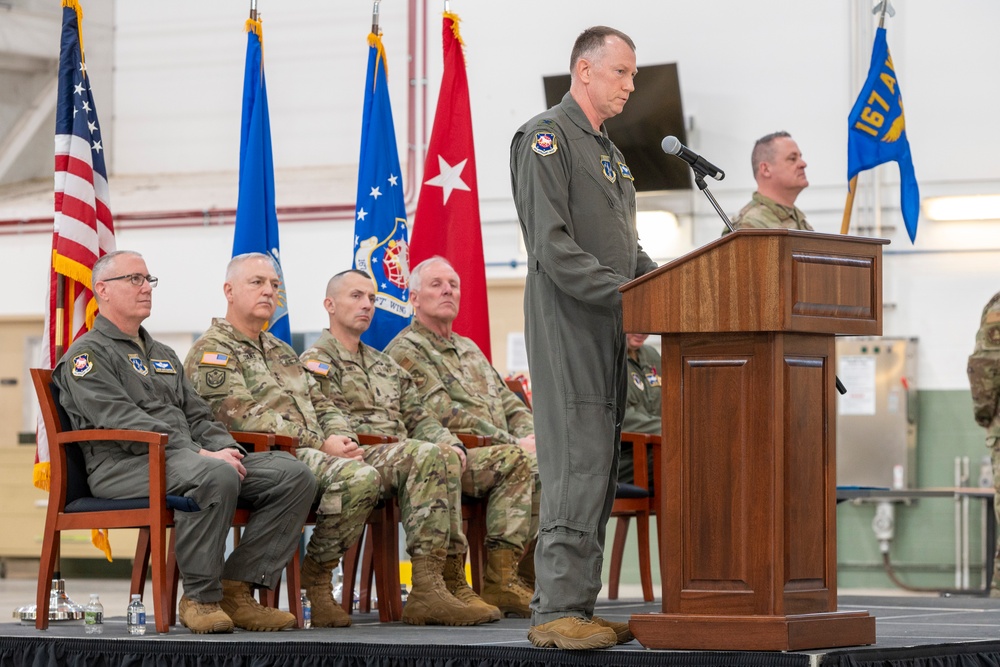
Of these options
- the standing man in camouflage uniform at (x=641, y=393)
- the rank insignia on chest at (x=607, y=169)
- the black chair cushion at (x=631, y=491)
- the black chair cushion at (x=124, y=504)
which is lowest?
the black chair cushion at (x=631, y=491)

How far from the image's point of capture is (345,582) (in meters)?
4.76

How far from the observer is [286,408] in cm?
433

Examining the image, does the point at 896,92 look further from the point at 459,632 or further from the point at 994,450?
the point at 459,632

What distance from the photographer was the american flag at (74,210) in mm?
4832

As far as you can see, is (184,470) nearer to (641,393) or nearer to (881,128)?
(641,393)

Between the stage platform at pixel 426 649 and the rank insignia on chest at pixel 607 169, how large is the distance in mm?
1028

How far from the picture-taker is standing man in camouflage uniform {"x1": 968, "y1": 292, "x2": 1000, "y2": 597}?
5.45 meters

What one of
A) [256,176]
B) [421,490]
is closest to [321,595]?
[421,490]

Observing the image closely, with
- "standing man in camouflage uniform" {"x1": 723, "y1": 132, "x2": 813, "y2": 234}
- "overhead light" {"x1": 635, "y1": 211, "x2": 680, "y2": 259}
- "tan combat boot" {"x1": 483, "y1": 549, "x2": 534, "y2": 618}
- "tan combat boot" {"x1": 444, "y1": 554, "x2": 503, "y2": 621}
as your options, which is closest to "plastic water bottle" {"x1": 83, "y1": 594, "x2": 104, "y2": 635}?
"tan combat boot" {"x1": 444, "y1": 554, "x2": 503, "y2": 621}

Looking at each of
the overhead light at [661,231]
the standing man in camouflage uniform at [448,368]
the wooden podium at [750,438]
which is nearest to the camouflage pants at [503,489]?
the standing man in camouflage uniform at [448,368]

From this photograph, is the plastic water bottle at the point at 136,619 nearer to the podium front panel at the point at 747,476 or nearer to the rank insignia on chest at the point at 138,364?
the rank insignia on chest at the point at 138,364

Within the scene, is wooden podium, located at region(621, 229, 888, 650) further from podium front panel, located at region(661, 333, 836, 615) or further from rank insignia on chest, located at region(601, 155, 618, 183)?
rank insignia on chest, located at region(601, 155, 618, 183)

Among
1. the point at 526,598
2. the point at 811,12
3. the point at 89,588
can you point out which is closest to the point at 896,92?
the point at 811,12

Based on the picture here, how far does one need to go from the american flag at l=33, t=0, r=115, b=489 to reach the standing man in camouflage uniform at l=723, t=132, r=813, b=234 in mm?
2395
